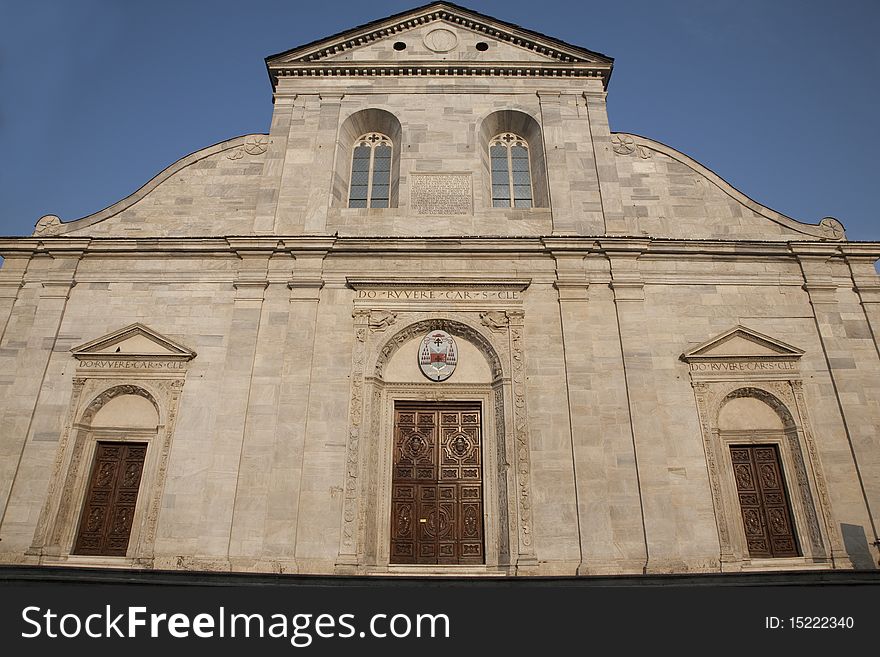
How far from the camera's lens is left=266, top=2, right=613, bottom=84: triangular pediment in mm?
18391

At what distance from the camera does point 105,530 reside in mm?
13336

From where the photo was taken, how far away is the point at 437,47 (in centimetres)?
1894

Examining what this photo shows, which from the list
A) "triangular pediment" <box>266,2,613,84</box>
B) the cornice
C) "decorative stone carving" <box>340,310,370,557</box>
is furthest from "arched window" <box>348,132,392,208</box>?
"decorative stone carving" <box>340,310,370,557</box>

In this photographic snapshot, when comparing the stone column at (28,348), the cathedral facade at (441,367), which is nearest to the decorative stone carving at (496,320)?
the cathedral facade at (441,367)

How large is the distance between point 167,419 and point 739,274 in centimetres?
1437

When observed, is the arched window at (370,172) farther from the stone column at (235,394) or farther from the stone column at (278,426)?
the stone column at (235,394)

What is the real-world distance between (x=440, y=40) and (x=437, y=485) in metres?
13.6

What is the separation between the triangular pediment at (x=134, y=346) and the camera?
47.6 feet

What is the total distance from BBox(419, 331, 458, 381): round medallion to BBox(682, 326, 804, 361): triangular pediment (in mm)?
5501

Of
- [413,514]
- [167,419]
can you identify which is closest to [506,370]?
[413,514]

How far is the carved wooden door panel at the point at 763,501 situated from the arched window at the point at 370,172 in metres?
11.1

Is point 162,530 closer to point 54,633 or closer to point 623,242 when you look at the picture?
point 54,633

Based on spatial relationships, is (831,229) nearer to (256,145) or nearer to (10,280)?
(256,145)

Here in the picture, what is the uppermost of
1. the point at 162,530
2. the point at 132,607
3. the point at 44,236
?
the point at 44,236
